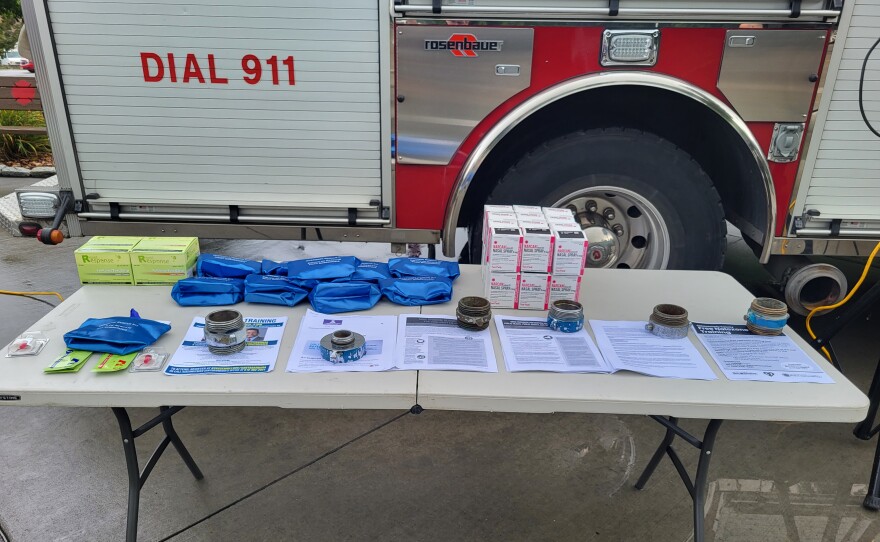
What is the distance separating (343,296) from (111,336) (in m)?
0.64

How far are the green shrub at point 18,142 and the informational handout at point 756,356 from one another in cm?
769

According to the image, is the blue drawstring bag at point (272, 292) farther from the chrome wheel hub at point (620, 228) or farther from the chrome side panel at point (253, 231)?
the chrome wheel hub at point (620, 228)

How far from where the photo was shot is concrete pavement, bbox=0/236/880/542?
2.05m

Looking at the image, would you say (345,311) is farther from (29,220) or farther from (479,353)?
(29,220)

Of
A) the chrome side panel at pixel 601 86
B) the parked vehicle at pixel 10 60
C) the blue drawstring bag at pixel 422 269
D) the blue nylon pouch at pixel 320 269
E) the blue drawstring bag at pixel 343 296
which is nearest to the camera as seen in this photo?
the blue drawstring bag at pixel 343 296

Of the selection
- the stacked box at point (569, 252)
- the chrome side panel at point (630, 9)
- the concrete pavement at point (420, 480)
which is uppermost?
the chrome side panel at point (630, 9)

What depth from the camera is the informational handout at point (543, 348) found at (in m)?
1.55

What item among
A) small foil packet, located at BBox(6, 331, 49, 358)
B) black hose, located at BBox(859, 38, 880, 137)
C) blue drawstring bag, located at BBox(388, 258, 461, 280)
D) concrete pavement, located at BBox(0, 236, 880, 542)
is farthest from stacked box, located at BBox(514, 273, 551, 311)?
black hose, located at BBox(859, 38, 880, 137)

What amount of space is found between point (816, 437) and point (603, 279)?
125 cm

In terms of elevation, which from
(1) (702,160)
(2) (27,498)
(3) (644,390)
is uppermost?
(1) (702,160)

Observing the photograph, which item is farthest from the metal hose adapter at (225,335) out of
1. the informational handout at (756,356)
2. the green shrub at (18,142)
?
the green shrub at (18,142)

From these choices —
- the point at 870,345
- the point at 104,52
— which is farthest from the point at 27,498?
the point at 870,345

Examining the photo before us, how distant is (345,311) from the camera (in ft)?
6.05

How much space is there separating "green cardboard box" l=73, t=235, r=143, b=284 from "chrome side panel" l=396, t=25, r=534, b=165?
121cm
